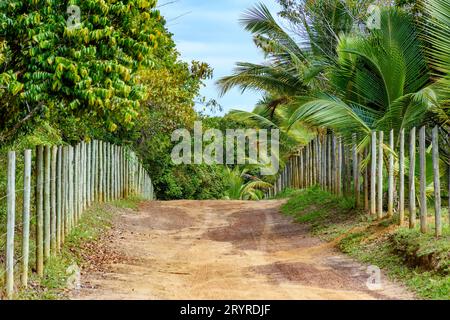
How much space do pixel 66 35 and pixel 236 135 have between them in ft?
91.0

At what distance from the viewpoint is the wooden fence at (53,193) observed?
26.9ft

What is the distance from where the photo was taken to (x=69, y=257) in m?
11.2

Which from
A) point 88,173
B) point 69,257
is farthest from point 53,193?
point 88,173

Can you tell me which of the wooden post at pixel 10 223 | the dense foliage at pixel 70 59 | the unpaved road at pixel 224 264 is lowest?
the unpaved road at pixel 224 264

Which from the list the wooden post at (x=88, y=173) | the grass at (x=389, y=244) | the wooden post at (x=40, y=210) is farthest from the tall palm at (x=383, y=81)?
the wooden post at (x=40, y=210)

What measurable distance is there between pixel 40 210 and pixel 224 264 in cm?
324

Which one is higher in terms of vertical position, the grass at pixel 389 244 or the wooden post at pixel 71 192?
the wooden post at pixel 71 192

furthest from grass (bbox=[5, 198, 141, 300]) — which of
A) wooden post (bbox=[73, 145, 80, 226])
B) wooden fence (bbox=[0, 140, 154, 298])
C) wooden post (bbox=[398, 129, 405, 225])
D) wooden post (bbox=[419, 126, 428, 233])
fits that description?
wooden post (bbox=[398, 129, 405, 225])

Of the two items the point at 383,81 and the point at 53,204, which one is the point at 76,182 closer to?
the point at 53,204

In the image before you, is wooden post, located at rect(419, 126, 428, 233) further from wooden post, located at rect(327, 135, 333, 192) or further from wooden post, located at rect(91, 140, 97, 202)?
wooden post, located at rect(91, 140, 97, 202)

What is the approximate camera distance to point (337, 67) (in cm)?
1588

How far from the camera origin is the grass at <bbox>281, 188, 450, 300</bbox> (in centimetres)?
940

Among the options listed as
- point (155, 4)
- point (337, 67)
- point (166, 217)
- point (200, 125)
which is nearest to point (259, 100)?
point (200, 125)

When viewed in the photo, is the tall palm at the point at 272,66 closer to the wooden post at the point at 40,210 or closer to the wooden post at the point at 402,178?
the wooden post at the point at 402,178
